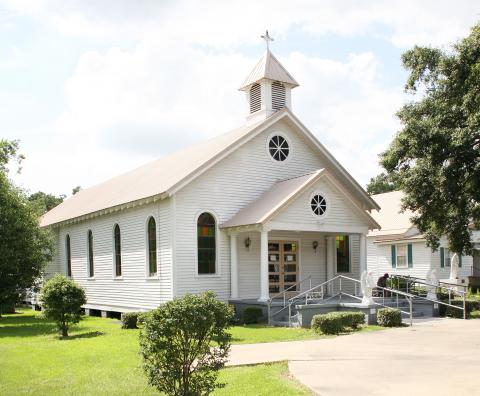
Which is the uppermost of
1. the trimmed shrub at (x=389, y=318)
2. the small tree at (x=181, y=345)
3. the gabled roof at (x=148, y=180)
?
the gabled roof at (x=148, y=180)

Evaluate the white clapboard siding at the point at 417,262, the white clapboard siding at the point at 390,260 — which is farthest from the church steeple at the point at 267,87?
the white clapboard siding at the point at 390,260

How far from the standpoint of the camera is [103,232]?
28.6 metres

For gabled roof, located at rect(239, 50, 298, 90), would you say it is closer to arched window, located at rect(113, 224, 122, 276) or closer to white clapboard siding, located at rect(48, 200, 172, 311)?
white clapboard siding, located at rect(48, 200, 172, 311)

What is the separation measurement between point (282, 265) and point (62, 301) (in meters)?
9.70

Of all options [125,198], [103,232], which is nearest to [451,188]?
[125,198]

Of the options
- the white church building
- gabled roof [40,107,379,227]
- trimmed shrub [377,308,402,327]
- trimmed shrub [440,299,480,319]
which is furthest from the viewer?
gabled roof [40,107,379,227]

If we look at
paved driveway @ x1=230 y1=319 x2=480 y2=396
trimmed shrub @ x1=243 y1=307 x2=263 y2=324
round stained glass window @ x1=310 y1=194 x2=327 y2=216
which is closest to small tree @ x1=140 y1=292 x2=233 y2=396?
paved driveway @ x1=230 y1=319 x2=480 y2=396

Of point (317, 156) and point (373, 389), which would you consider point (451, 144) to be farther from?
point (373, 389)

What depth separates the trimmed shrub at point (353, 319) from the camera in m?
18.3

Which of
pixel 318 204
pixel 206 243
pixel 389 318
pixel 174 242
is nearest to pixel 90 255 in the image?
pixel 206 243

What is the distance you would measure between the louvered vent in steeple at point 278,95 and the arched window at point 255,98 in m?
0.62

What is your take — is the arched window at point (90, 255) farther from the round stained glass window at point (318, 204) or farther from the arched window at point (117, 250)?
the round stained glass window at point (318, 204)

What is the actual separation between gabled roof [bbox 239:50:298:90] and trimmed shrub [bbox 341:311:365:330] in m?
12.0

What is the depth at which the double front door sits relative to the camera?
83.7ft
